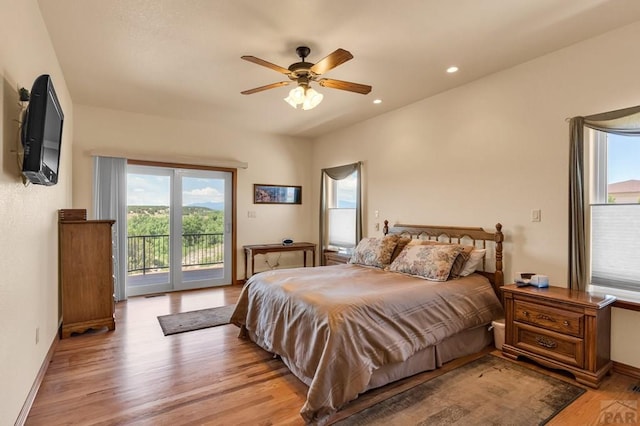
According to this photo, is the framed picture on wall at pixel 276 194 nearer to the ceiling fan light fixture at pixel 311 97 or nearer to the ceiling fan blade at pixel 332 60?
the ceiling fan light fixture at pixel 311 97

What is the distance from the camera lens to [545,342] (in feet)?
8.75

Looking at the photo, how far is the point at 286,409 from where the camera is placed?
85.6 inches

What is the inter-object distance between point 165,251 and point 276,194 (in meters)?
2.11

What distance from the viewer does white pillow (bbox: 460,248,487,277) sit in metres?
3.30

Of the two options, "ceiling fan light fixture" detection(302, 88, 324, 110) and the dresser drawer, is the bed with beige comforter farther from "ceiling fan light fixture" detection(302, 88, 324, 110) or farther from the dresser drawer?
"ceiling fan light fixture" detection(302, 88, 324, 110)

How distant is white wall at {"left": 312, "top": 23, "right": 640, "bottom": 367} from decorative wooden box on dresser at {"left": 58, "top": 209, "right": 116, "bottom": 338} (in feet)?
11.8

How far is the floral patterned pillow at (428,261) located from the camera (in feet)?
10.3

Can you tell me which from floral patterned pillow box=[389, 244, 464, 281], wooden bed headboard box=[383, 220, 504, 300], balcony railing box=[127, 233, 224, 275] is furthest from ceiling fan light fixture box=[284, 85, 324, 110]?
balcony railing box=[127, 233, 224, 275]

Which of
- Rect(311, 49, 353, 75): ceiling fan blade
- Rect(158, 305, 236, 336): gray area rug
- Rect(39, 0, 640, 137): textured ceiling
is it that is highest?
Rect(39, 0, 640, 137): textured ceiling

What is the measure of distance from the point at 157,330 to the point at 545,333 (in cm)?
370

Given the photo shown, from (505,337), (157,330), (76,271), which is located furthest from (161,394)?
(505,337)

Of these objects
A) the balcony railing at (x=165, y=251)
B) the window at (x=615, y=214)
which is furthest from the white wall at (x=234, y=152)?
the window at (x=615, y=214)

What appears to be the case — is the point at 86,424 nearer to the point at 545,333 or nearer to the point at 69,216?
the point at 69,216

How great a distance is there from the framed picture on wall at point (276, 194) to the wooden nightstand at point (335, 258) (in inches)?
50.9
